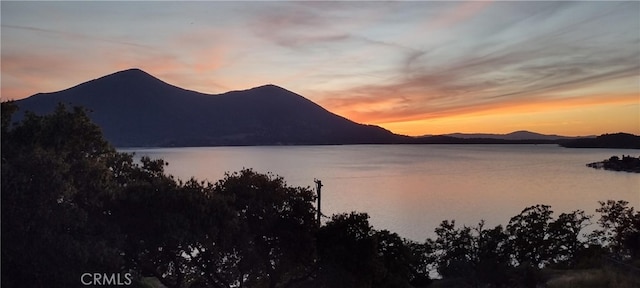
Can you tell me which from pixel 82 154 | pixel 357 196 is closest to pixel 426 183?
pixel 357 196

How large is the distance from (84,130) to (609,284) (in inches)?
773

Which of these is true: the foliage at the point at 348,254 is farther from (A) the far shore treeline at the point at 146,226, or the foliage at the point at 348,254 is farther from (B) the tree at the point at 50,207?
(B) the tree at the point at 50,207

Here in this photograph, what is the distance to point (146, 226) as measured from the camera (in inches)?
625

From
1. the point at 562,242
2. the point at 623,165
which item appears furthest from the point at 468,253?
the point at 623,165

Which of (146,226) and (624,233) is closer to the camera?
(146,226)

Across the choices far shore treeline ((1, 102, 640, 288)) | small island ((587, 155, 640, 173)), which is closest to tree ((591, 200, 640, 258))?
far shore treeline ((1, 102, 640, 288))

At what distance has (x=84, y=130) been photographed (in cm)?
1575

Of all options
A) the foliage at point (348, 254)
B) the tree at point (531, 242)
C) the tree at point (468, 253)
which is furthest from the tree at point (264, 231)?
the tree at point (531, 242)

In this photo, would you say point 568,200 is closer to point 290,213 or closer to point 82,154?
point 290,213

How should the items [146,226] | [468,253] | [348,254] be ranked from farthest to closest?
[468,253], [348,254], [146,226]

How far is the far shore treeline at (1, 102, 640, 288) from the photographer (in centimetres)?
1302

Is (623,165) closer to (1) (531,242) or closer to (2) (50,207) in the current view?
(1) (531,242)

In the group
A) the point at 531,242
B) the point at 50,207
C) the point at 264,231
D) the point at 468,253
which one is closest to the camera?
→ the point at 50,207

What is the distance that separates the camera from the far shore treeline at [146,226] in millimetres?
13024
